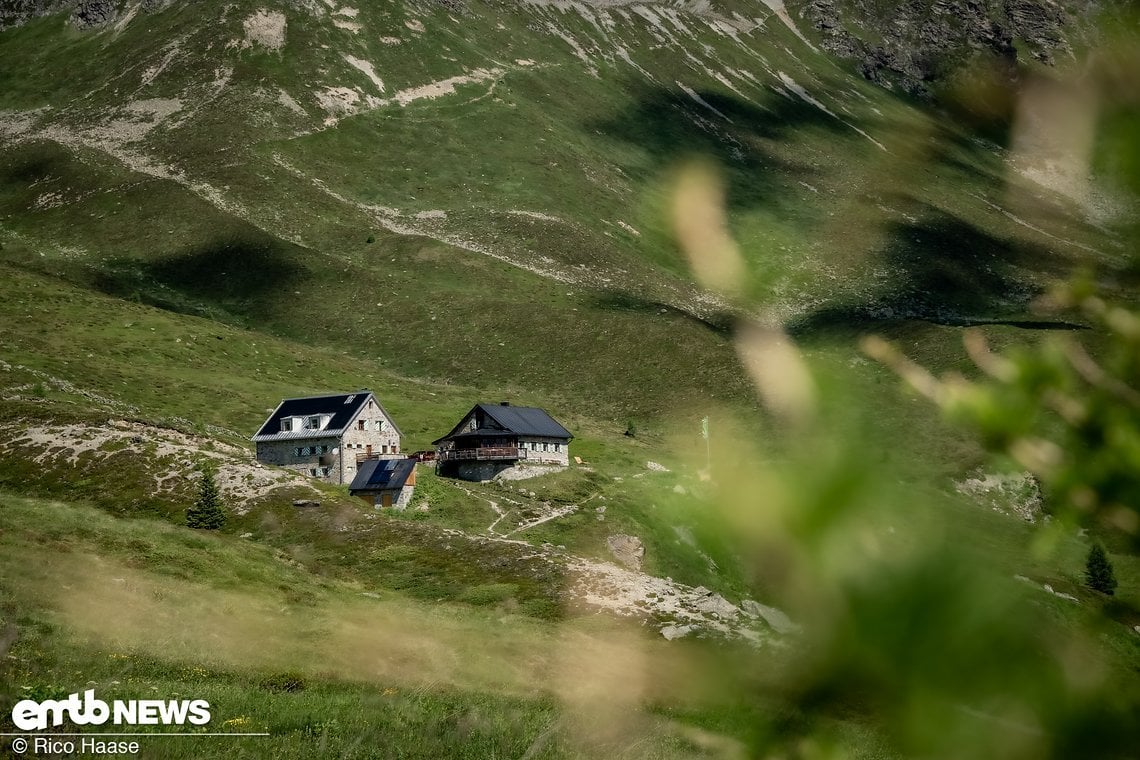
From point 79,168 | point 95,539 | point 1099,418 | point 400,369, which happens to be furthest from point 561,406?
point 1099,418

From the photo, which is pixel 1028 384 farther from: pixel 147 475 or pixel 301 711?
pixel 147 475

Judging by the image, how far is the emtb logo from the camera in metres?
15.7

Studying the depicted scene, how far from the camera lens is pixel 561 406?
339 feet

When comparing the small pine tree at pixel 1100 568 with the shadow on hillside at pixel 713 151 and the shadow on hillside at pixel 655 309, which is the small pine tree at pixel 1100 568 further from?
the shadow on hillside at pixel 713 151

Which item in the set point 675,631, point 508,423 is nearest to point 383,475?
point 508,423

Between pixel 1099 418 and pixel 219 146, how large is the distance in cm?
16441

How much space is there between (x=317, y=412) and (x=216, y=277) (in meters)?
59.8

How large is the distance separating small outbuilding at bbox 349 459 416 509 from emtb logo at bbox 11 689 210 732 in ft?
141

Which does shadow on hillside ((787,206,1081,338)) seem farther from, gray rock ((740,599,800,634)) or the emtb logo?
gray rock ((740,599,800,634))

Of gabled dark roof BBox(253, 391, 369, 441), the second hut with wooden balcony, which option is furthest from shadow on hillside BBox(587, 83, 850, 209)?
gabled dark roof BBox(253, 391, 369, 441)

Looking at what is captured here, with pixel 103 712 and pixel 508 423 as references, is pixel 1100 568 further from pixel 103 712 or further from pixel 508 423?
pixel 508 423

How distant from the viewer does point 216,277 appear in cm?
12350

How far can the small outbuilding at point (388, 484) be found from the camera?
62.2 meters

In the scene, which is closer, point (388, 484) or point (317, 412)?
point (388, 484)
